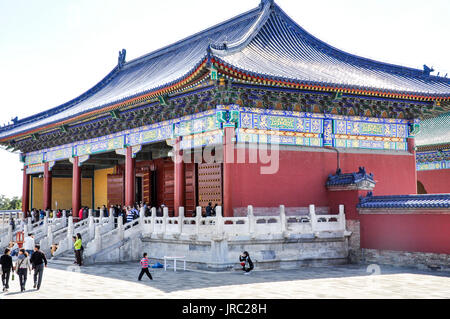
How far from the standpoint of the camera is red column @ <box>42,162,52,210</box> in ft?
105

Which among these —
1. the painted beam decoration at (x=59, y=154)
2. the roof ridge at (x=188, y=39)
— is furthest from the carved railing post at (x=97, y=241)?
the roof ridge at (x=188, y=39)

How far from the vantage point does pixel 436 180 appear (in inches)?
1284

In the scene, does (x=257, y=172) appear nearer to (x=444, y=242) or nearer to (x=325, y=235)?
(x=325, y=235)

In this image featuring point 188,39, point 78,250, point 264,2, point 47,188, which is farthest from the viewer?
point 47,188

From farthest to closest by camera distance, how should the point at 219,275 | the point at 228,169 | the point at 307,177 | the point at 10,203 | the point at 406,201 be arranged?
the point at 10,203 < the point at 307,177 < the point at 228,169 < the point at 406,201 < the point at 219,275

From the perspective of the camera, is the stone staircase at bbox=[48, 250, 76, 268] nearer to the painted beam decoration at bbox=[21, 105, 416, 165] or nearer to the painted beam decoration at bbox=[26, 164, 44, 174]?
the painted beam decoration at bbox=[21, 105, 416, 165]

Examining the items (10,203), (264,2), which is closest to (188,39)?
(264,2)

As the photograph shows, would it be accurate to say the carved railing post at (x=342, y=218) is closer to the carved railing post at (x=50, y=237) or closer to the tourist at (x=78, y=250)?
the tourist at (x=78, y=250)

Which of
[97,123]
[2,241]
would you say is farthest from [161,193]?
[2,241]

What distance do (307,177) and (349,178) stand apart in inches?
59.4

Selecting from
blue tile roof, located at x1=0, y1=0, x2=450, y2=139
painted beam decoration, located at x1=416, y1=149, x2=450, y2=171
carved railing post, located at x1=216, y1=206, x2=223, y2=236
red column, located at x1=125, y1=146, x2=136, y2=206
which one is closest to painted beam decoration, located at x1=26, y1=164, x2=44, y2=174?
blue tile roof, located at x1=0, y1=0, x2=450, y2=139

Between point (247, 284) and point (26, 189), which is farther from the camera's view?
point (26, 189)

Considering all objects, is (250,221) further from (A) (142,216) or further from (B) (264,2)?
(B) (264,2)

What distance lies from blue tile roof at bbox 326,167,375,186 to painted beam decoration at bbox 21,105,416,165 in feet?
4.19
